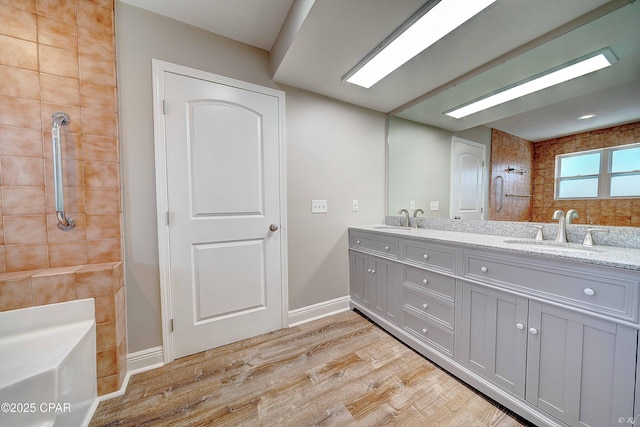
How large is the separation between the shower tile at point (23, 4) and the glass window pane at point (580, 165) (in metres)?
3.20

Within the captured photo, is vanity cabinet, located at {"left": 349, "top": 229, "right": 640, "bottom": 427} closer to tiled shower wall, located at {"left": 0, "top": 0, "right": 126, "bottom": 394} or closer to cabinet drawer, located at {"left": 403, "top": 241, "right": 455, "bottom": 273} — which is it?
cabinet drawer, located at {"left": 403, "top": 241, "right": 455, "bottom": 273}

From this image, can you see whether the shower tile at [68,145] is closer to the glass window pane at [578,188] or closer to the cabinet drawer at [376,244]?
the cabinet drawer at [376,244]

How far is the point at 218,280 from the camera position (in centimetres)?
172

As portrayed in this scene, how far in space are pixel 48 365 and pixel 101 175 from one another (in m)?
1.00

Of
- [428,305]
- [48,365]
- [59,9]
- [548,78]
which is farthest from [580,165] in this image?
[59,9]

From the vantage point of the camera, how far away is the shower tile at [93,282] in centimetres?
121

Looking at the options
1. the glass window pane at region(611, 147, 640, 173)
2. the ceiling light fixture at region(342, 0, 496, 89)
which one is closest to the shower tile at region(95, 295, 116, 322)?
the ceiling light fixture at region(342, 0, 496, 89)

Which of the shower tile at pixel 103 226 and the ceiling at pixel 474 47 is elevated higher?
the ceiling at pixel 474 47

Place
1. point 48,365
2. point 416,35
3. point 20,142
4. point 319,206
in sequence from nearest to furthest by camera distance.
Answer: point 48,365 < point 20,142 < point 416,35 < point 319,206

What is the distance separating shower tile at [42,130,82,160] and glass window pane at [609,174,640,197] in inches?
119

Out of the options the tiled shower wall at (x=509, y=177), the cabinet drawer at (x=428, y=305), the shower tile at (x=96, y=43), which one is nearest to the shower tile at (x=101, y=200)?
the shower tile at (x=96, y=43)

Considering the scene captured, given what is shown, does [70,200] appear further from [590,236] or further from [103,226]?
[590,236]

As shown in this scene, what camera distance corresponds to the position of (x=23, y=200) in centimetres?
120

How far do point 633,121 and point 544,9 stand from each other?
2.46 ft
